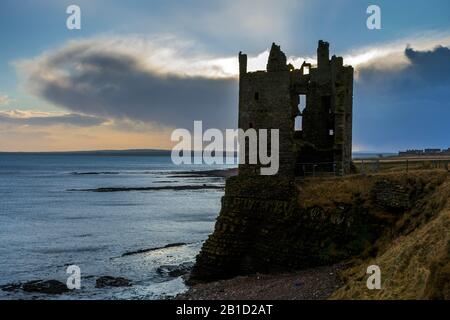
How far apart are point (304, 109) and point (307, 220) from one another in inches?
425

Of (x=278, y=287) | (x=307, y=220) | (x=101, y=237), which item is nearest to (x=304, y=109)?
(x=307, y=220)

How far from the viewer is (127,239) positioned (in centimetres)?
4825

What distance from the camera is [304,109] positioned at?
37.3m

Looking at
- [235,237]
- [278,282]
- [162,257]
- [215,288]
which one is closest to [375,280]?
[278,282]

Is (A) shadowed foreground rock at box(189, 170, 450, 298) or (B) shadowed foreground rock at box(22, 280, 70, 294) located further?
(B) shadowed foreground rock at box(22, 280, 70, 294)

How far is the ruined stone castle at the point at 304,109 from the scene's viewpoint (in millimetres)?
31906

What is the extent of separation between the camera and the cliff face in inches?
1078

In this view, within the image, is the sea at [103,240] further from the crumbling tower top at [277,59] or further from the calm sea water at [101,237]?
the crumbling tower top at [277,59]

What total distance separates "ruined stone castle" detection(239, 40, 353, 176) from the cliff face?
1858 mm

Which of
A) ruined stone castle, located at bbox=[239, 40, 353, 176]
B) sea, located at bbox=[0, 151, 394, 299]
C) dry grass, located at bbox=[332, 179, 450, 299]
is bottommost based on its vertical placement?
sea, located at bbox=[0, 151, 394, 299]

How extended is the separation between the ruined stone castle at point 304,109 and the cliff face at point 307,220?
1858 millimetres

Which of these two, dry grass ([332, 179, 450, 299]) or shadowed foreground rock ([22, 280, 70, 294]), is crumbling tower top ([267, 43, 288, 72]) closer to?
dry grass ([332, 179, 450, 299])

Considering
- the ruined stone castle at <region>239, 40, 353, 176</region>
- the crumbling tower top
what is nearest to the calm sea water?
the ruined stone castle at <region>239, 40, 353, 176</region>

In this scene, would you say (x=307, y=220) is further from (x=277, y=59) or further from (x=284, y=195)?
(x=277, y=59)
